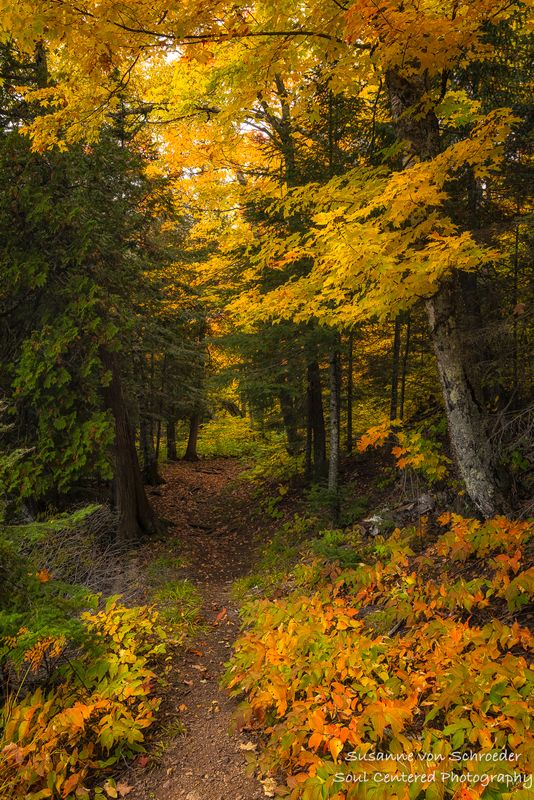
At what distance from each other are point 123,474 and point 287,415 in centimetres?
467

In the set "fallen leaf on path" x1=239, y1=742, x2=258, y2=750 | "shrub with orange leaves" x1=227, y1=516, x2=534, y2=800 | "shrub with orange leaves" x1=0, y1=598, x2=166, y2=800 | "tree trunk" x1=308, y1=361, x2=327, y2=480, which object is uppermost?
"tree trunk" x1=308, y1=361, x2=327, y2=480

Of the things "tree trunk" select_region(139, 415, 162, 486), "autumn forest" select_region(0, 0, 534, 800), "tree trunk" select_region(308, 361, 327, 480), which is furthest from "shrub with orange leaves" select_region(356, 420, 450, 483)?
"tree trunk" select_region(139, 415, 162, 486)

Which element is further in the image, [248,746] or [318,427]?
[318,427]

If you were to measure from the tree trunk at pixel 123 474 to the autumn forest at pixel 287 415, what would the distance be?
66mm

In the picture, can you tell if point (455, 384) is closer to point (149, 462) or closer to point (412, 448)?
point (412, 448)

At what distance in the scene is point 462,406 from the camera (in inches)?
227

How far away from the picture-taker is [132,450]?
10578mm

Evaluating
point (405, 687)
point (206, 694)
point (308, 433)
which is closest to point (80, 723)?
point (206, 694)

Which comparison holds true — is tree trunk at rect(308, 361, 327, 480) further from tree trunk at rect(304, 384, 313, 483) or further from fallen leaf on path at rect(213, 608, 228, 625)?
fallen leaf on path at rect(213, 608, 228, 625)

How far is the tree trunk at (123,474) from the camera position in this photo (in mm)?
10102

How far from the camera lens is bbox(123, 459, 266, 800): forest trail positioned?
12.0 ft

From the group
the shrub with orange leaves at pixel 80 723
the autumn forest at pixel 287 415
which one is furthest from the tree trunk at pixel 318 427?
the shrub with orange leaves at pixel 80 723

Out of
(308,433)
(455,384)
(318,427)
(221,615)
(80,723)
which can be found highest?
(455,384)

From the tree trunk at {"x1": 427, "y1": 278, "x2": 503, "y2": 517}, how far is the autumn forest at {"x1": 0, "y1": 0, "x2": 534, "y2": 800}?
1.2 inches
